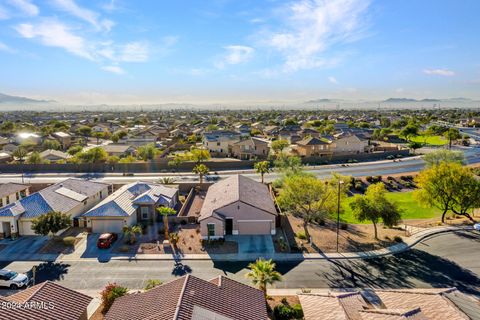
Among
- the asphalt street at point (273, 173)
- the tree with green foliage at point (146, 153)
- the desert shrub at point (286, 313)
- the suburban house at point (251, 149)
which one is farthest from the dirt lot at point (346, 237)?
the tree with green foliage at point (146, 153)

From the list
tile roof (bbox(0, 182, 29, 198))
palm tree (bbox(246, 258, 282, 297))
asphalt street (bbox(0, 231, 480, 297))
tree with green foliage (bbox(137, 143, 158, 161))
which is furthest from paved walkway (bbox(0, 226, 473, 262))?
tree with green foliage (bbox(137, 143, 158, 161))

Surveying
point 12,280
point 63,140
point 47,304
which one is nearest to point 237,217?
point 12,280

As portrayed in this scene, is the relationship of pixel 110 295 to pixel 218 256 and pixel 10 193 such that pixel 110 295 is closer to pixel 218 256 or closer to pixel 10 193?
Result: pixel 218 256

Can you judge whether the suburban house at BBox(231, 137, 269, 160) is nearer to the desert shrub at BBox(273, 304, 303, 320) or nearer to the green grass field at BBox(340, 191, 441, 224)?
the green grass field at BBox(340, 191, 441, 224)

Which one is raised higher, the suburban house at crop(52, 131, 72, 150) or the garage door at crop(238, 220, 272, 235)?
the suburban house at crop(52, 131, 72, 150)

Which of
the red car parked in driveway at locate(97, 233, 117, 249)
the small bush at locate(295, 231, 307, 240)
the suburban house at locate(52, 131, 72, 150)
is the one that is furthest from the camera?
the suburban house at locate(52, 131, 72, 150)
